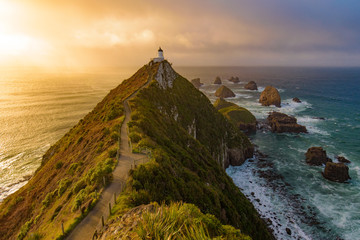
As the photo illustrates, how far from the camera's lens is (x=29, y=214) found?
17.6 m

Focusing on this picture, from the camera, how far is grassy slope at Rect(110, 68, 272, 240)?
14398 mm

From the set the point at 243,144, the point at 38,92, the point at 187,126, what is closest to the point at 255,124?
the point at 243,144

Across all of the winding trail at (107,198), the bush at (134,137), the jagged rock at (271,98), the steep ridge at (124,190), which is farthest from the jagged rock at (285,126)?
the winding trail at (107,198)

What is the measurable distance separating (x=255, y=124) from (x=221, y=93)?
6731cm

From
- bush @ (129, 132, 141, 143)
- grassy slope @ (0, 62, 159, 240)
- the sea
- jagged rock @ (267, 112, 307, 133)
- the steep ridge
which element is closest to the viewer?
grassy slope @ (0, 62, 159, 240)

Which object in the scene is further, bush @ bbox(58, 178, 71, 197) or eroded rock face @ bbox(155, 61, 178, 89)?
eroded rock face @ bbox(155, 61, 178, 89)

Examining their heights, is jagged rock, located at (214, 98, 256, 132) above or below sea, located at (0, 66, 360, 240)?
above

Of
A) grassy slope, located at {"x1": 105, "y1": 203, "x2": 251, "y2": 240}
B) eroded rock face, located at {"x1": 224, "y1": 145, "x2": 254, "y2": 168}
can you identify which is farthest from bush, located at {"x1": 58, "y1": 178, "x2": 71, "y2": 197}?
eroded rock face, located at {"x1": 224, "y1": 145, "x2": 254, "y2": 168}

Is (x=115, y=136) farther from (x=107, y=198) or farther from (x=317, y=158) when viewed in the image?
(x=317, y=158)

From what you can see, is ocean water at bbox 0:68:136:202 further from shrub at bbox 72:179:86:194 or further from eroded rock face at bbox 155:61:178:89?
eroded rock face at bbox 155:61:178:89

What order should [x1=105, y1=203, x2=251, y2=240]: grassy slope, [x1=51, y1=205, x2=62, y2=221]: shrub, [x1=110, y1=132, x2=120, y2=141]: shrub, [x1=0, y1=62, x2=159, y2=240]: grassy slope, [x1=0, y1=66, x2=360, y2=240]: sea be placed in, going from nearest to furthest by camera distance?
[x1=105, y1=203, x2=251, y2=240]: grassy slope, [x1=0, y1=62, x2=159, y2=240]: grassy slope, [x1=51, y1=205, x2=62, y2=221]: shrub, [x1=110, y1=132, x2=120, y2=141]: shrub, [x1=0, y1=66, x2=360, y2=240]: sea

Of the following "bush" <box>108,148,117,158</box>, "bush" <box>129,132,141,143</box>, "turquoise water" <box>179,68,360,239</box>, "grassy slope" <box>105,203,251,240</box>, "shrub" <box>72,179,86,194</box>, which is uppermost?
"grassy slope" <box>105,203,251,240</box>

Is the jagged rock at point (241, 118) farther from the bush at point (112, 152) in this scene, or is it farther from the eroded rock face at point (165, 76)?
the bush at point (112, 152)

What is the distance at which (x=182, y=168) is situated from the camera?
20531 millimetres
